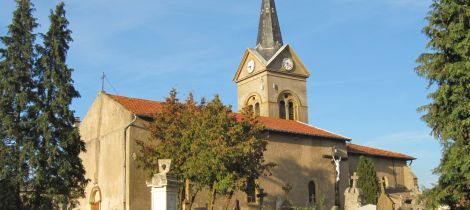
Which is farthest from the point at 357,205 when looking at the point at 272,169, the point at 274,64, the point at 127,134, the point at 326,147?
Result: the point at 274,64

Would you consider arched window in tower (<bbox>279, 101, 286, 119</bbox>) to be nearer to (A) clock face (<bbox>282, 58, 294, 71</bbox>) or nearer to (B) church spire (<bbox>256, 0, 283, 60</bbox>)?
(A) clock face (<bbox>282, 58, 294, 71</bbox>)

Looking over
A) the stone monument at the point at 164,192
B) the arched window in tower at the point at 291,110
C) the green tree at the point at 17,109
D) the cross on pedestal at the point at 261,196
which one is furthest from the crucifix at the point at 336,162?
the stone monument at the point at 164,192

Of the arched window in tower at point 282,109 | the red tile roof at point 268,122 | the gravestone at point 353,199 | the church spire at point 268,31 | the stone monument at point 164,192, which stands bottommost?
the gravestone at point 353,199

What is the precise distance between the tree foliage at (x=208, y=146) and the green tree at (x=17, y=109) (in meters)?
6.10

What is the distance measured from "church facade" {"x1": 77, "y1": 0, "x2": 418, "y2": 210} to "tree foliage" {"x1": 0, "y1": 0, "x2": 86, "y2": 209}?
5277mm

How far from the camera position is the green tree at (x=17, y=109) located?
24469 millimetres

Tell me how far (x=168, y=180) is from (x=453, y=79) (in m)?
10.8

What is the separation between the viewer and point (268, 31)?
5153 cm

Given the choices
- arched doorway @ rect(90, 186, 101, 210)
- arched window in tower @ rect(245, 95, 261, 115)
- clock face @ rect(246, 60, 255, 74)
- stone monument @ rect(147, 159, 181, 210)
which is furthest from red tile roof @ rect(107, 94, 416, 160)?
stone monument @ rect(147, 159, 181, 210)

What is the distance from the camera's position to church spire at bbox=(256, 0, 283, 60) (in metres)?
50.8

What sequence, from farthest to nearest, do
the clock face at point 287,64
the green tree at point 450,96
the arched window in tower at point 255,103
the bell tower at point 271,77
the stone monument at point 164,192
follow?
the clock face at point 287,64
the arched window in tower at point 255,103
the bell tower at point 271,77
the green tree at point 450,96
the stone monument at point 164,192

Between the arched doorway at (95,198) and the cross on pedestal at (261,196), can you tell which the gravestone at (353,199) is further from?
the arched doorway at (95,198)

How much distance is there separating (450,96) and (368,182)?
1736 cm

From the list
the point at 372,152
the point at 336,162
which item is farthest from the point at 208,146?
the point at 372,152
